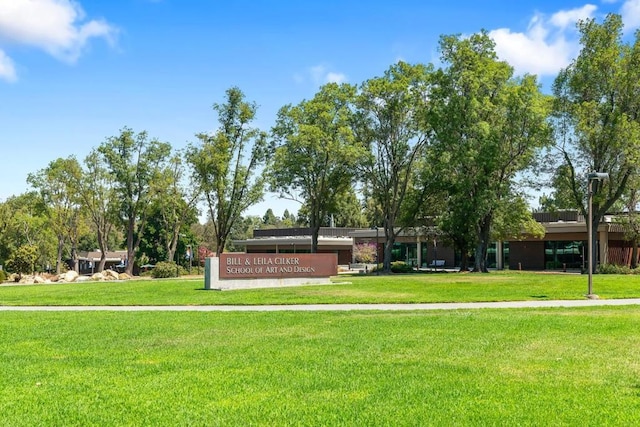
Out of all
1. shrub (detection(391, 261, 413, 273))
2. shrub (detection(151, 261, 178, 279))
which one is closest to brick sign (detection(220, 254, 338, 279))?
shrub (detection(391, 261, 413, 273))

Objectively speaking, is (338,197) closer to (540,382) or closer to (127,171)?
(127,171)

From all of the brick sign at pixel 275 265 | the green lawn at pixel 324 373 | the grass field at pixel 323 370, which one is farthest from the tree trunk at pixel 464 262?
the green lawn at pixel 324 373

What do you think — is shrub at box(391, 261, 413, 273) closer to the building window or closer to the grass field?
the building window

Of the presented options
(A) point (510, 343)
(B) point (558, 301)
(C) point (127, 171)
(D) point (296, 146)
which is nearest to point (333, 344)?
(A) point (510, 343)

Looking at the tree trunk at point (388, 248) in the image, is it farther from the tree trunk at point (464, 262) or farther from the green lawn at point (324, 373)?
the green lawn at point (324, 373)

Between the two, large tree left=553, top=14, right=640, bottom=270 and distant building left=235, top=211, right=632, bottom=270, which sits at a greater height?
large tree left=553, top=14, right=640, bottom=270

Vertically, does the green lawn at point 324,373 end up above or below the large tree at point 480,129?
below

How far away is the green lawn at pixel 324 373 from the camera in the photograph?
6.19 meters

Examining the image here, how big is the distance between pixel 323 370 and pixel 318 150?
40011 mm

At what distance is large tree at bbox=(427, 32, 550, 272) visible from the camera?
137 feet

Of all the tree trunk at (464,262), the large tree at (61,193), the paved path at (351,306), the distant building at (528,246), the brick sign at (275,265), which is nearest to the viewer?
the paved path at (351,306)

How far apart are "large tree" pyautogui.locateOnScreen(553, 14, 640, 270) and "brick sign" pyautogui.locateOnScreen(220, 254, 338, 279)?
772 inches

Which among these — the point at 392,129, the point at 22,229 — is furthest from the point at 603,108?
the point at 22,229

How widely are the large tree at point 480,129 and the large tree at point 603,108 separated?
2.15 meters
